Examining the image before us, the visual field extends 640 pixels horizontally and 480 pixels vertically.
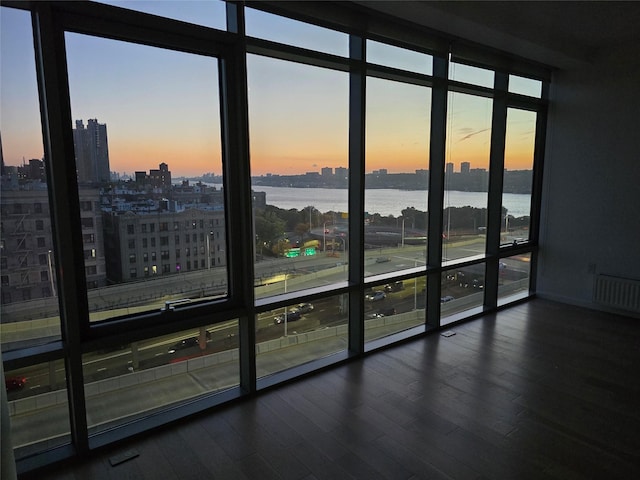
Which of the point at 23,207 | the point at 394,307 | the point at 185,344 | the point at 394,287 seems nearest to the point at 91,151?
the point at 23,207

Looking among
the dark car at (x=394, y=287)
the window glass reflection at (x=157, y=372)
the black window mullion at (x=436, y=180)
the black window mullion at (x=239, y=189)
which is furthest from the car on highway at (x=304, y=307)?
the black window mullion at (x=436, y=180)

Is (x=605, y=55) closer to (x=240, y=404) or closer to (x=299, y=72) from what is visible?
(x=299, y=72)

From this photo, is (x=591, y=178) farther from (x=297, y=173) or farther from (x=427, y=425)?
(x=427, y=425)

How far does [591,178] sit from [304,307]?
411 cm

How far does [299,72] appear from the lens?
3213 millimetres

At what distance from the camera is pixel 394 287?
4.07 meters

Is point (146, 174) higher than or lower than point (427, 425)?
higher

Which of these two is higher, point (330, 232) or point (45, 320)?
point (330, 232)

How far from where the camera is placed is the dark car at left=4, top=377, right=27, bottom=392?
7.28 feet

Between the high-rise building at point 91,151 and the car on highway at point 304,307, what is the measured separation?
5.89ft

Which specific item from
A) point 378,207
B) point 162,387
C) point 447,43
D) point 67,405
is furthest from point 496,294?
point 67,405

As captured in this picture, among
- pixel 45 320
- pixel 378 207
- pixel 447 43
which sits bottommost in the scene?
pixel 45 320

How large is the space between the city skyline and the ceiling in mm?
642

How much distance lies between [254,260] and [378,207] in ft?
4.64
